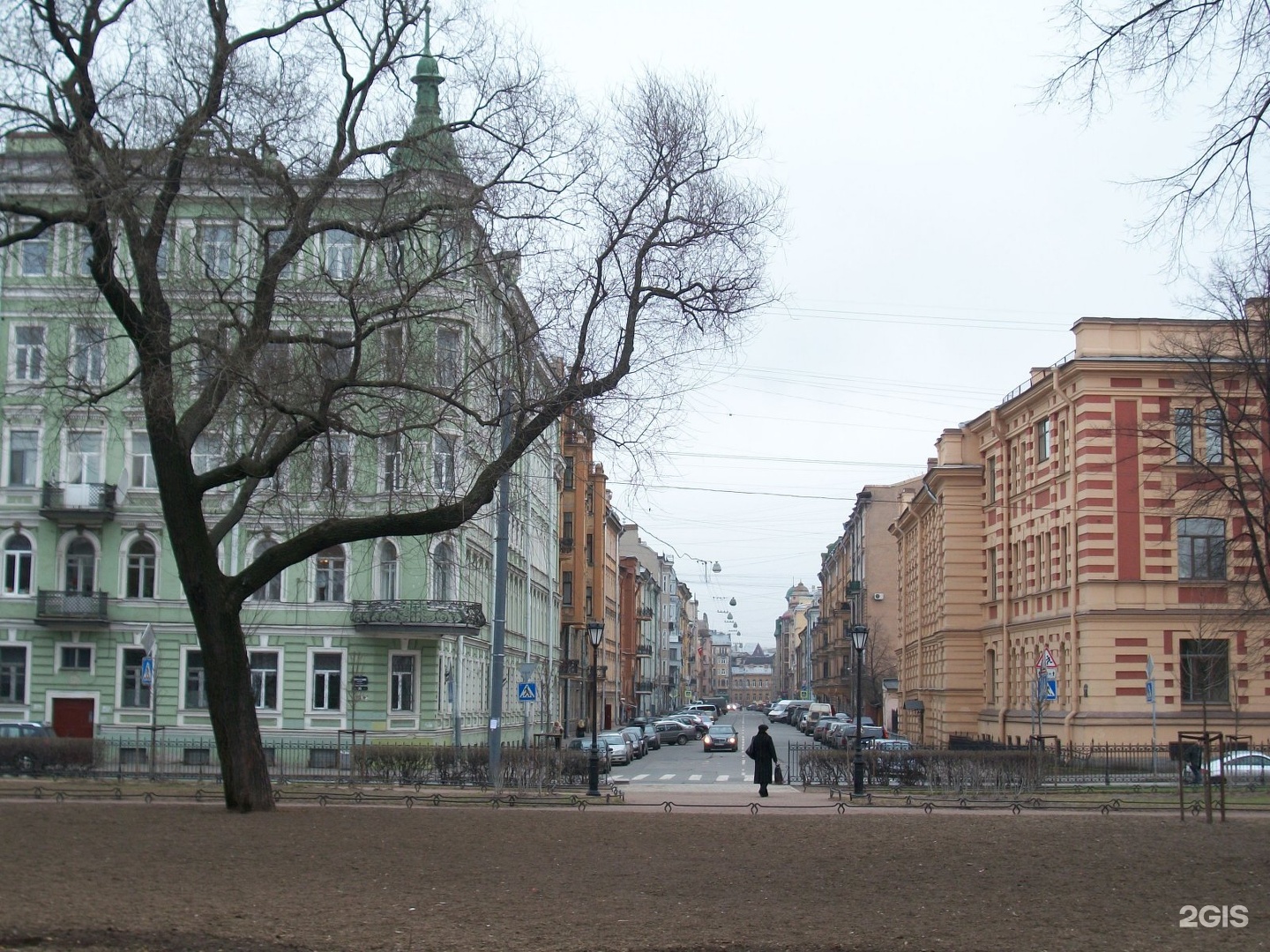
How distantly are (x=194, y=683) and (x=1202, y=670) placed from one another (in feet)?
106

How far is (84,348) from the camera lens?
2009 cm

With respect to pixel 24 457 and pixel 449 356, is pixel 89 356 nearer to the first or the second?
pixel 449 356

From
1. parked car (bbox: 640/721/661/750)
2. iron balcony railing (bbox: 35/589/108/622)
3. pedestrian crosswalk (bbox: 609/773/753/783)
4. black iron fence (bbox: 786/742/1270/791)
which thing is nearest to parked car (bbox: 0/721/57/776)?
iron balcony railing (bbox: 35/589/108/622)

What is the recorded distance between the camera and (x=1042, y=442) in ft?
164

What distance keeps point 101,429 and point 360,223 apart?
92.5ft

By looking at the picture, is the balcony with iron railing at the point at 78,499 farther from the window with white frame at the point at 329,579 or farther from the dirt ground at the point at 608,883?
the dirt ground at the point at 608,883

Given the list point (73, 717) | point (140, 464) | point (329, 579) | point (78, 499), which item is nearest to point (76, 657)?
point (73, 717)

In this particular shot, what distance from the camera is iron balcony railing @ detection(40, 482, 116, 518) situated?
149ft

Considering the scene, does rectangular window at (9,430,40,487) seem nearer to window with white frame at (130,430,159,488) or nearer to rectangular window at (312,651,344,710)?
window with white frame at (130,430,159,488)

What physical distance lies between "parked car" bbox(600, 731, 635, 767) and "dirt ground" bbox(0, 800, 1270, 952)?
29768 millimetres

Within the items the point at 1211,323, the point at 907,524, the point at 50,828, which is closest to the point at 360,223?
the point at 50,828

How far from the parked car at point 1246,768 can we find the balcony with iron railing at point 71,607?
1333 inches

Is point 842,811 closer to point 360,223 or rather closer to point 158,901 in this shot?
Answer: point 360,223

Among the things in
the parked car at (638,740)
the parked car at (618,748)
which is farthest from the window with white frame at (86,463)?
the parked car at (638,740)
